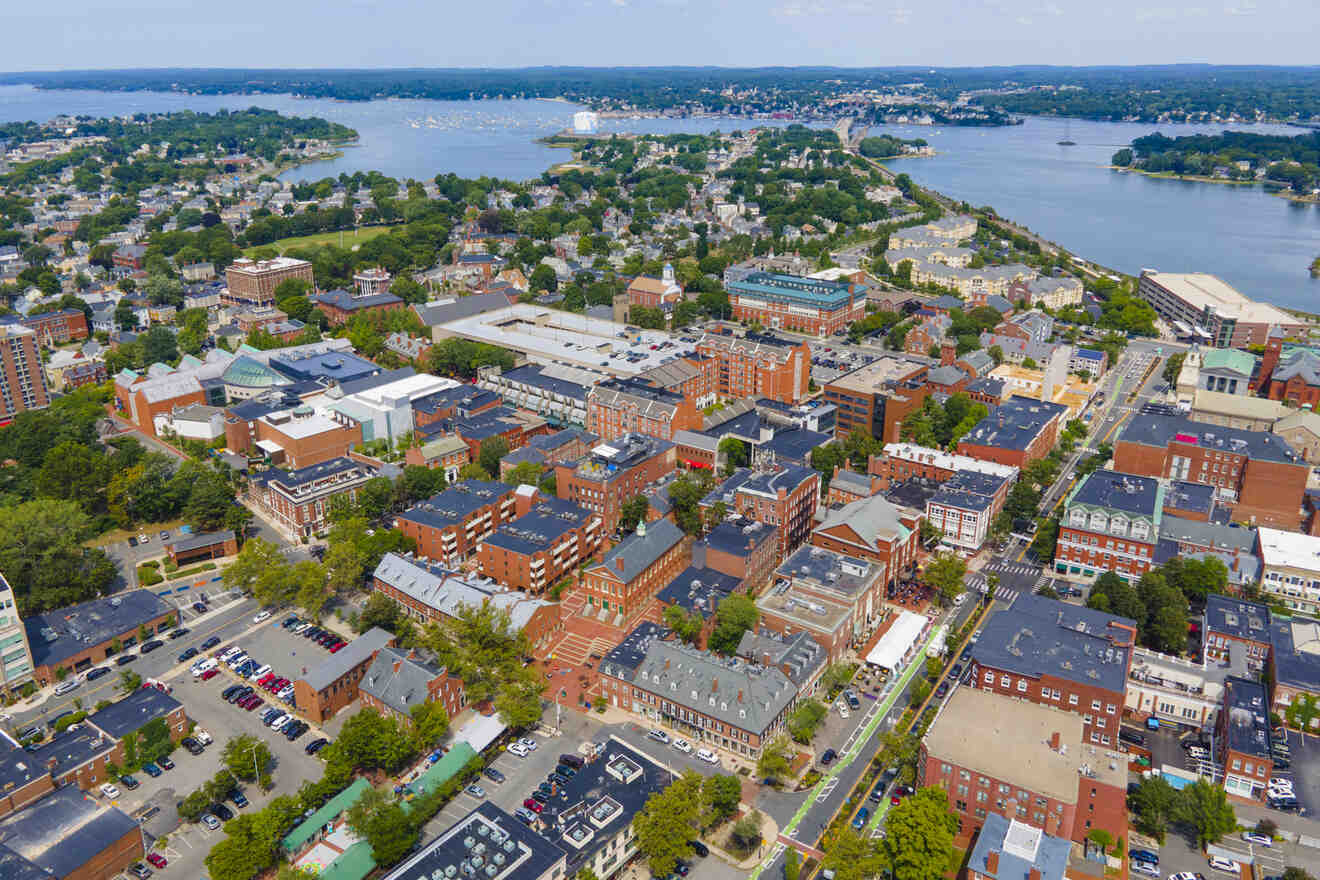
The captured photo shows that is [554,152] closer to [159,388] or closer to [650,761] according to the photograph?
[159,388]

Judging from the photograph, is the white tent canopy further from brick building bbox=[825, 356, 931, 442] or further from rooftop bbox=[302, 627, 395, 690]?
brick building bbox=[825, 356, 931, 442]

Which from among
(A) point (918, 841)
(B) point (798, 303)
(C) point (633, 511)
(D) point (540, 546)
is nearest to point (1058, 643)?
(A) point (918, 841)

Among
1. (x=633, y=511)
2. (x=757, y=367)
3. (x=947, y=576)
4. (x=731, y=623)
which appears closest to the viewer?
(x=731, y=623)

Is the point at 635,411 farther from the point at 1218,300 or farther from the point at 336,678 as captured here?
the point at 1218,300

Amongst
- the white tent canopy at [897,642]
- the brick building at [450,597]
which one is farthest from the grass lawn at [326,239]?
the white tent canopy at [897,642]

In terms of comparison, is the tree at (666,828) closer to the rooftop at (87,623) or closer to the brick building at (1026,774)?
the brick building at (1026,774)

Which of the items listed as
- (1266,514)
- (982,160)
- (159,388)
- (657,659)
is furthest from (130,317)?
(982,160)
